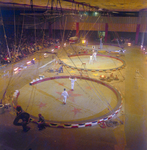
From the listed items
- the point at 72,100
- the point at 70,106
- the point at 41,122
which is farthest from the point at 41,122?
the point at 72,100

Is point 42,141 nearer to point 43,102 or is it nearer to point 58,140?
point 58,140

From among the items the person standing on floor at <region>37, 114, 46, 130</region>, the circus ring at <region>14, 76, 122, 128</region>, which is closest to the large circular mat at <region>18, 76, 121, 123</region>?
the circus ring at <region>14, 76, 122, 128</region>

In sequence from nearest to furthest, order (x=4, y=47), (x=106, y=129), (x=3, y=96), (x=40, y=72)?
(x=106, y=129) < (x=3, y=96) < (x=40, y=72) < (x=4, y=47)

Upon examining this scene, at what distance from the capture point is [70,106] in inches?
344

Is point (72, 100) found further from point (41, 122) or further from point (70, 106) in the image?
point (41, 122)

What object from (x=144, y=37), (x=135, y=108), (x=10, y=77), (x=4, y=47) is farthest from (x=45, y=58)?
(x=144, y=37)

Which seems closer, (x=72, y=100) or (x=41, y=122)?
(x=41, y=122)

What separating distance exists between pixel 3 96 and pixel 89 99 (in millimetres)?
5533

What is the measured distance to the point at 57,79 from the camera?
42.4 ft

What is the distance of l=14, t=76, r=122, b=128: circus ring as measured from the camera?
7266 millimetres

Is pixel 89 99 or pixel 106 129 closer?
pixel 106 129

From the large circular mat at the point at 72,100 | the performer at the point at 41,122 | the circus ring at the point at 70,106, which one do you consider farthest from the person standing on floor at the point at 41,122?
the large circular mat at the point at 72,100

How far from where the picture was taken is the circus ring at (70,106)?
7266mm

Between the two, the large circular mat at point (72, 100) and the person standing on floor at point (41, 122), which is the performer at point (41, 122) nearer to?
the person standing on floor at point (41, 122)
